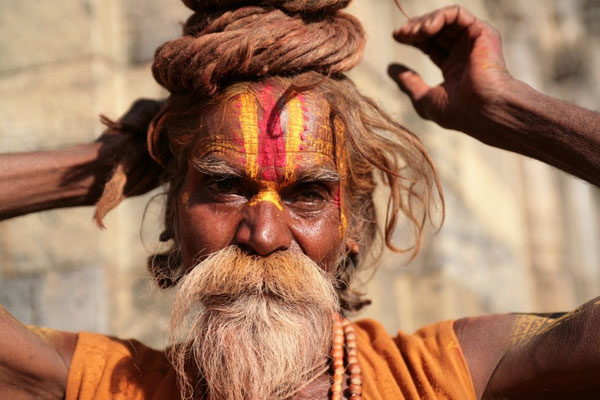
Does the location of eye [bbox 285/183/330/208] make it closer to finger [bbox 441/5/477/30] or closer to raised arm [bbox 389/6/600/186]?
raised arm [bbox 389/6/600/186]

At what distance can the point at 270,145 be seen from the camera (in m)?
2.17

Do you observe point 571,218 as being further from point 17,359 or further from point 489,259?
point 17,359

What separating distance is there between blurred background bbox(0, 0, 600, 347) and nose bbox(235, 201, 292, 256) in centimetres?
61

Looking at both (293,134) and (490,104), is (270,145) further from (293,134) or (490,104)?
(490,104)

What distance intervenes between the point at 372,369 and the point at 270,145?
2.42ft

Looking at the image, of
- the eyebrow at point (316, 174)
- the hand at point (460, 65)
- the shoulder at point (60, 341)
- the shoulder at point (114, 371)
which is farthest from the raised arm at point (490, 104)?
the shoulder at point (60, 341)

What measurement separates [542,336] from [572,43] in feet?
25.3

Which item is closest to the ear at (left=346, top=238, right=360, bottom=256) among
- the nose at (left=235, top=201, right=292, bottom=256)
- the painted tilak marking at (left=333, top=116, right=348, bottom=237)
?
the painted tilak marking at (left=333, top=116, right=348, bottom=237)

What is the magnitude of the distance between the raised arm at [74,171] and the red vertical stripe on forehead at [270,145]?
57 cm

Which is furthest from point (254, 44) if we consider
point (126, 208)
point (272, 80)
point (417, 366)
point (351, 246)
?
point (126, 208)

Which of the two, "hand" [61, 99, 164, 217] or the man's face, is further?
"hand" [61, 99, 164, 217]

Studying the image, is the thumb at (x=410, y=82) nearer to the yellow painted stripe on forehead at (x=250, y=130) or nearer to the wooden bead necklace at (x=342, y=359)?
the yellow painted stripe on forehead at (x=250, y=130)

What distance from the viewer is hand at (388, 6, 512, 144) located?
7.73 feet

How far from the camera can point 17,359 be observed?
7.13 ft
